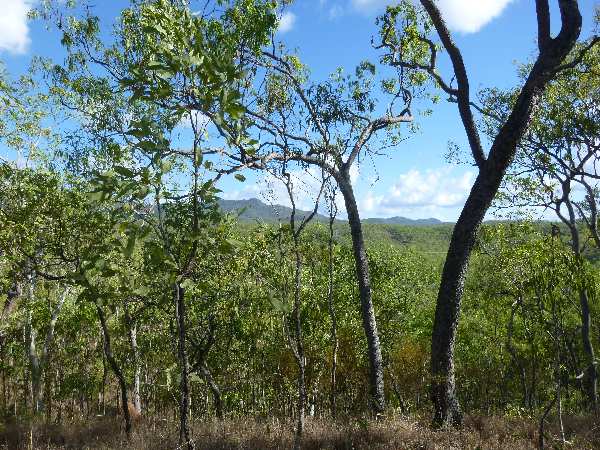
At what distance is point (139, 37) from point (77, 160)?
3.24 m

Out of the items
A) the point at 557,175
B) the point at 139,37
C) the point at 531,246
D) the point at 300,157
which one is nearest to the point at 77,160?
the point at 139,37

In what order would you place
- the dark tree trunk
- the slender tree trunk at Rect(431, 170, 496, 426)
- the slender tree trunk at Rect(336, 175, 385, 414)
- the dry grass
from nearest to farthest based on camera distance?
the dry grass, the dark tree trunk, the slender tree trunk at Rect(431, 170, 496, 426), the slender tree trunk at Rect(336, 175, 385, 414)

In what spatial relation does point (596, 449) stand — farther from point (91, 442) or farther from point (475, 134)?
point (91, 442)

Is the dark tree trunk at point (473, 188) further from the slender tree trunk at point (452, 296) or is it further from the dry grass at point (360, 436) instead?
the dry grass at point (360, 436)

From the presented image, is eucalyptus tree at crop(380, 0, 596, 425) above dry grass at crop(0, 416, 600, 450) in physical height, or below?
above

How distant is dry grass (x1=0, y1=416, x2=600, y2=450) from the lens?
6367 millimetres

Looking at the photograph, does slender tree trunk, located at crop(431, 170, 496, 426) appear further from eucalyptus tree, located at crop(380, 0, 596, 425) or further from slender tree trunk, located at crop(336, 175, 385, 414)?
slender tree trunk, located at crop(336, 175, 385, 414)

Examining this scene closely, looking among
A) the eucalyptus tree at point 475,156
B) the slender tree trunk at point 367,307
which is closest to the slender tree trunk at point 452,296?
the eucalyptus tree at point 475,156

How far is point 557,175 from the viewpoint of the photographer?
16.7m

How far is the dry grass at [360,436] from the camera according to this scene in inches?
251

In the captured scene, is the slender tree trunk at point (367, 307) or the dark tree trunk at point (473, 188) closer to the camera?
the dark tree trunk at point (473, 188)

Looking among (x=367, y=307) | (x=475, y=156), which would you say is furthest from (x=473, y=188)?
(x=367, y=307)

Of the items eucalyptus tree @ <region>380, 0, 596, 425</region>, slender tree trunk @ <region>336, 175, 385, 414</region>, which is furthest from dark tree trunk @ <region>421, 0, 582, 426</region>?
slender tree trunk @ <region>336, 175, 385, 414</region>

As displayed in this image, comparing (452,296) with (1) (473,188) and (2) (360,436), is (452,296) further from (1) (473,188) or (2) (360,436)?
(2) (360,436)
